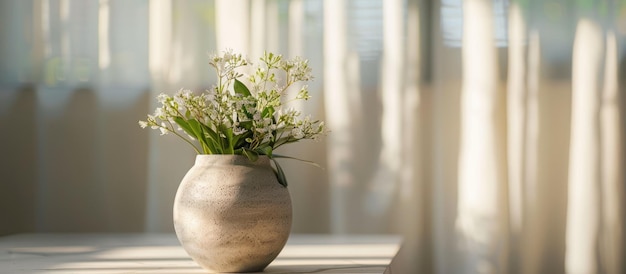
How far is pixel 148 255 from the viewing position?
1.79 m

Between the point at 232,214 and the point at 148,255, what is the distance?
18.2 inches

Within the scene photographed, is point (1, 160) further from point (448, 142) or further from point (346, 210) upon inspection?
point (448, 142)

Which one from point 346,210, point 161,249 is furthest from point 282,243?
point 346,210

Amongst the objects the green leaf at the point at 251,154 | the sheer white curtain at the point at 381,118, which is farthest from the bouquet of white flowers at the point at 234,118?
the sheer white curtain at the point at 381,118

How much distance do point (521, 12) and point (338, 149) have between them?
760 millimetres

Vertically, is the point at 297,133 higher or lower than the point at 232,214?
higher

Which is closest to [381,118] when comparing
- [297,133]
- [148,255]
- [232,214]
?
[148,255]

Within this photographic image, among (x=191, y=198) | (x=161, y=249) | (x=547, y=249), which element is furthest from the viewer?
(x=547, y=249)

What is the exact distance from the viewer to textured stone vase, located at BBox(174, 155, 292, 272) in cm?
140

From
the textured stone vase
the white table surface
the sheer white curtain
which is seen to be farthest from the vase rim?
the sheer white curtain

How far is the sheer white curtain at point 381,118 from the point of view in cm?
285

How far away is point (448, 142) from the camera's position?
2912mm

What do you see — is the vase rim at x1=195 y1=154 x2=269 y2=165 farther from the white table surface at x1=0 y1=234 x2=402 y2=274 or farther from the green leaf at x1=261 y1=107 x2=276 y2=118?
the white table surface at x1=0 y1=234 x2=402 y2=274

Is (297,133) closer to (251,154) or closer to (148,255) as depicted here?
(251,154)
